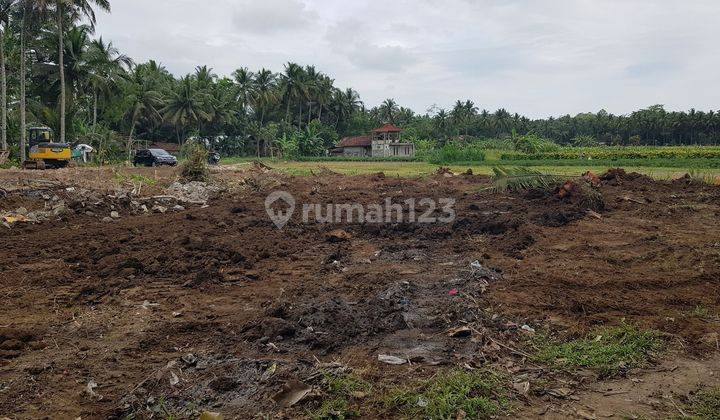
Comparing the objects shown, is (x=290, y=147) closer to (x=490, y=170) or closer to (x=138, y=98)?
(x=138, y=98)

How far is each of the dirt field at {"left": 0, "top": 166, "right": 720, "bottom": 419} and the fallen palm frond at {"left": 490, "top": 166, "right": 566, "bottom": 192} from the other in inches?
55.8

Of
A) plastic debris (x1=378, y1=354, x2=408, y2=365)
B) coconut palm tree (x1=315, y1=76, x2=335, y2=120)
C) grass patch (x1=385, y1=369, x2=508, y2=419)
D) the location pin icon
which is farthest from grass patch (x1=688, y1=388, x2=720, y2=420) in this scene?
coconut palm tree (x1=315, y1=76, x2=335, y2=120)

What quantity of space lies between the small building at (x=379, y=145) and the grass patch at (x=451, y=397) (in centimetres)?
5410

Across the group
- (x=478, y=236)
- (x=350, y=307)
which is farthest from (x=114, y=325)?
(x=478, y=236)

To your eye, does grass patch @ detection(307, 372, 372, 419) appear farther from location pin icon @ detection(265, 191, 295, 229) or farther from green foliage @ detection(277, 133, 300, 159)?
green foliage @ detection(277, 133, 300, 159)

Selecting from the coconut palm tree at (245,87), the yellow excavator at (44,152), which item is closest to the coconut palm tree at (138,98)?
the coconut palm tree at (245,87)

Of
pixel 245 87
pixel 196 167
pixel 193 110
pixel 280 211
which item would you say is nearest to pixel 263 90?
pixel 245 87

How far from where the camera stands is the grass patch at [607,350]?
4277 millimetres

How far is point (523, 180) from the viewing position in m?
14.7

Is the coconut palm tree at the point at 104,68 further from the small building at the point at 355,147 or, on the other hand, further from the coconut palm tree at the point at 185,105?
the small building at the point at 355,147

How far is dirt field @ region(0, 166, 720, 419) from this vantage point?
159 inches

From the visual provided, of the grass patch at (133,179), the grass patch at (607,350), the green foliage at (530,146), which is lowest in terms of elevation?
the grass patch at (607,350)

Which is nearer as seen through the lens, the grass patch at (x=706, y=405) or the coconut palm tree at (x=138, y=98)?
the grass patch at (x=706, y=405)

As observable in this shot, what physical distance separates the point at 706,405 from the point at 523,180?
11541 mm
